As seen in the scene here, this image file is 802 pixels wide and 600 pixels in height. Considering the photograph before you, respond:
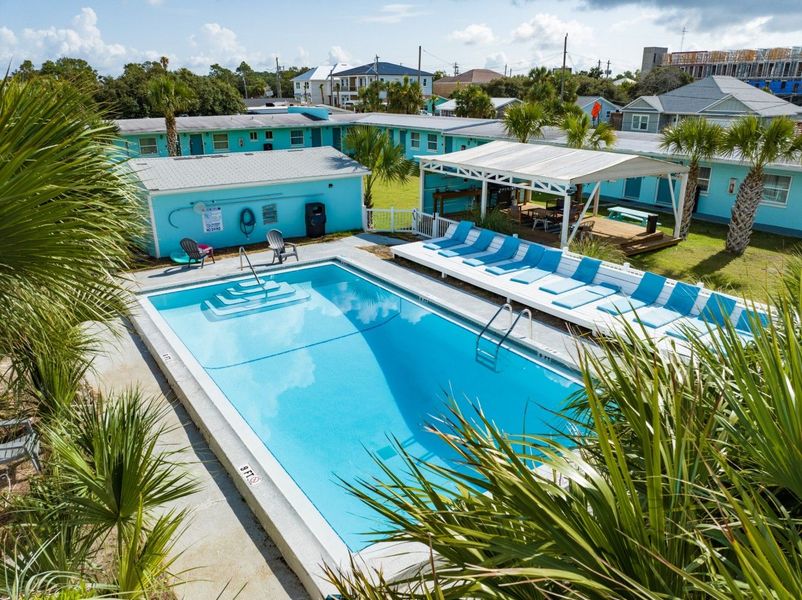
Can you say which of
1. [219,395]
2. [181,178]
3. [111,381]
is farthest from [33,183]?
[181,178]

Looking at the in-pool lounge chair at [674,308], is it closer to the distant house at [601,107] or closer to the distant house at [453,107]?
the distant house at [601,107]

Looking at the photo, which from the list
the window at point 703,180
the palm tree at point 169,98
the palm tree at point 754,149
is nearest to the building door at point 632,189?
the window at point 703,180

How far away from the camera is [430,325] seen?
48.2 ft

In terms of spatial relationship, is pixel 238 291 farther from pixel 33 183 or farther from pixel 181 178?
pixel 33 183

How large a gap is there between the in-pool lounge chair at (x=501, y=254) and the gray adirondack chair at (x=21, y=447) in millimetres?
12018

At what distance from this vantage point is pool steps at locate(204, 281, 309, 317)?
52.3ft

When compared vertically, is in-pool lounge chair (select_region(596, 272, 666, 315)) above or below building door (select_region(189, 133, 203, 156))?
below

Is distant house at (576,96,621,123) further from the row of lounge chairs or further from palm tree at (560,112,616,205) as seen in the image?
the row of lounge chairs

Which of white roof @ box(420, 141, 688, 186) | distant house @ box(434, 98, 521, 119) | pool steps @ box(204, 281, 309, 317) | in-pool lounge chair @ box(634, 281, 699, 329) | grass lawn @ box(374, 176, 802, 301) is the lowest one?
pool steps @ box(204, 281, 309, 317)

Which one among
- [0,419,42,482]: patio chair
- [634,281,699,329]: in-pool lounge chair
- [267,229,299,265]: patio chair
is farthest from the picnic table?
[0,419,42,482]: patio chair

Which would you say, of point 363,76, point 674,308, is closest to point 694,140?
point 674,308

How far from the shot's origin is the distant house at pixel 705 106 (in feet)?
136

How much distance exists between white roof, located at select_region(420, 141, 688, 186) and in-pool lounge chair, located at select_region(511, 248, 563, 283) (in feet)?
6.83

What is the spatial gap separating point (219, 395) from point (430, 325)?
5949 mm
